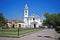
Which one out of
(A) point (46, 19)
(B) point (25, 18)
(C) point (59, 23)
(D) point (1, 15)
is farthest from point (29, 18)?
(C) point (59, 23)

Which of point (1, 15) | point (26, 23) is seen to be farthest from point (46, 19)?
point (1, 15)

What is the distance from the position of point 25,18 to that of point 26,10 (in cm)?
527

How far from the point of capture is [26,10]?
93812mm

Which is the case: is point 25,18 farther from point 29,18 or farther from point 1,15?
point 1,15

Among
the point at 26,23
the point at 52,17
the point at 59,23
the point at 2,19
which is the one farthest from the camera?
the point at 52,17

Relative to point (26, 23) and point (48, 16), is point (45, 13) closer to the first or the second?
point (48, 16)

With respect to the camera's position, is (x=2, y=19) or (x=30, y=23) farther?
(x=30, y=23)

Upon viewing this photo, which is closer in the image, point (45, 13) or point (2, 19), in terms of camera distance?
point (2, 19)

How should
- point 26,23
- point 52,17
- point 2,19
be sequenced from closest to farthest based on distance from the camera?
point 2,19, point 26,23, point 52,17

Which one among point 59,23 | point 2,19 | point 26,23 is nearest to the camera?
point 59,23

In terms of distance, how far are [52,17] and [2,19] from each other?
33501mm

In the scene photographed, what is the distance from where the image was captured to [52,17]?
3765 inches

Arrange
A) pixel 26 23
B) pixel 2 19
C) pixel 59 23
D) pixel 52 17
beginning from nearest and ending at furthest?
pixel 59 23
pixel 2 19
pixel 26 23
pixel 52 17

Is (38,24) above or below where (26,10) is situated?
below
